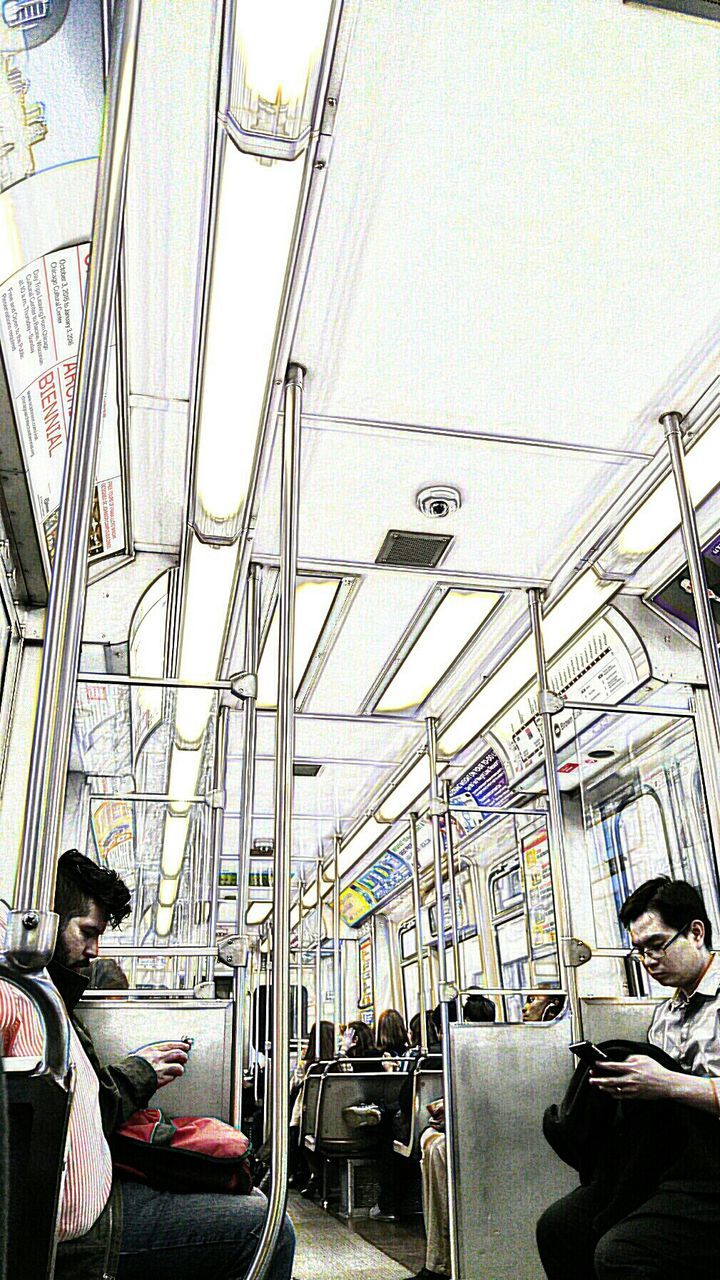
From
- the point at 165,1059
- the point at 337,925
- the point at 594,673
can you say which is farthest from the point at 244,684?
the point at 337,925

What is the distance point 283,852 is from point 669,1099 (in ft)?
3.46

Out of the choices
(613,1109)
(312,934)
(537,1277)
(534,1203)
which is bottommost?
(537,1277)

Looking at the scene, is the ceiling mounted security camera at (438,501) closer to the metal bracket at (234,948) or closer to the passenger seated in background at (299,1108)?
the metal bracket at (234,948)

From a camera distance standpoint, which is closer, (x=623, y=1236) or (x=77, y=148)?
(x=77, y=148)

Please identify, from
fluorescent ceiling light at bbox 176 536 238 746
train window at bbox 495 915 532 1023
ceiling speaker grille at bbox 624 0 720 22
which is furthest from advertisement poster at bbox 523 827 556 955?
ceiling speaker grille at bbox 624 0 720 22

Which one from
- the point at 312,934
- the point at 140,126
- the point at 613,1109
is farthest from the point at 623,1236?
the point at 312,934

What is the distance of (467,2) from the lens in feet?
6.33

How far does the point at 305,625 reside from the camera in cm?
443

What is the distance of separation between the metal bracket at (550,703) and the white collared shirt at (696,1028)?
106 centimetres

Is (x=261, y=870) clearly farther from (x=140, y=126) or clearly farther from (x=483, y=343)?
(x=140, y=126)

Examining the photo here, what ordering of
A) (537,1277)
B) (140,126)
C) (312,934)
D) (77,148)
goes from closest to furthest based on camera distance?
(77,148), (140,126), (537,1277), (312,934)

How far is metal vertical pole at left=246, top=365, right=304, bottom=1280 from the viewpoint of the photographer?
139cm

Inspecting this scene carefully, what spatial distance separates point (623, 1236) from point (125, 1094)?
Answer: 114 cm

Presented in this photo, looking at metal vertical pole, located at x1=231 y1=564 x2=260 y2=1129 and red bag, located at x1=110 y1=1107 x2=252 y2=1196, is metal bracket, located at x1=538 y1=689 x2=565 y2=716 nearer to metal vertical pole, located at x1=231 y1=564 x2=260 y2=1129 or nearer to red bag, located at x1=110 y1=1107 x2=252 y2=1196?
metal vertical pole, located at x1=231 y1=564 x2=260 y2=1129
